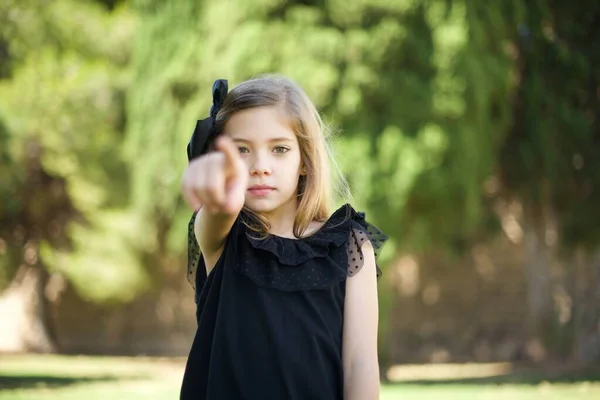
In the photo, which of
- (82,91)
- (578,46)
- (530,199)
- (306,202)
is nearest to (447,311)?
(530,199)

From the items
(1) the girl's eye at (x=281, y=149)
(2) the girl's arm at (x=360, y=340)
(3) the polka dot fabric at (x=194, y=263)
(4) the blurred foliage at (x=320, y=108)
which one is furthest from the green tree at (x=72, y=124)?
(2) the girl's arm at (x=360, y=340)

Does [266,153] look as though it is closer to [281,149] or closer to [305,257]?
[281,149]

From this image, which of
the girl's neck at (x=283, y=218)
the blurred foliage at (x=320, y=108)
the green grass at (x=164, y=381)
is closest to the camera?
the girl's neck at (x=283, y=218)

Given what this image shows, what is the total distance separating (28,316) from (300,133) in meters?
16.1

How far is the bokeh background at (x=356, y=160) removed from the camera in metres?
12.0

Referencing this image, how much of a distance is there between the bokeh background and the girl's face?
831cm

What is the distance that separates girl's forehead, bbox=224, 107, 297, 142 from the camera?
2264 millimetres

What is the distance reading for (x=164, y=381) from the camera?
1271 centimetres

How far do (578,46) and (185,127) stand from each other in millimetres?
6263

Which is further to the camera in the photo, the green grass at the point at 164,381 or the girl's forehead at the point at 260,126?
the green grass at the point at 164,381

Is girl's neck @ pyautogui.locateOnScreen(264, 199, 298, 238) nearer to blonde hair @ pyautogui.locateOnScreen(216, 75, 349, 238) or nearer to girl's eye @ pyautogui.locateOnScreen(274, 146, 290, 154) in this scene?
blonde hair @ pyautogui.locateOnScreen(216, 75, 349, 238)

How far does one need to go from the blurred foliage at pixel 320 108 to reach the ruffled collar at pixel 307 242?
8.67m

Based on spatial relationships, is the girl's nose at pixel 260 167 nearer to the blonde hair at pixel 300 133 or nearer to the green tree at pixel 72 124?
the blonde hair at pixel 300 133

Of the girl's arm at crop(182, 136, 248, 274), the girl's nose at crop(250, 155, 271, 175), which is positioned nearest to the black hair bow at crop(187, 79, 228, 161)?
the girl's nose at crop(250, 155, 271, 175)
